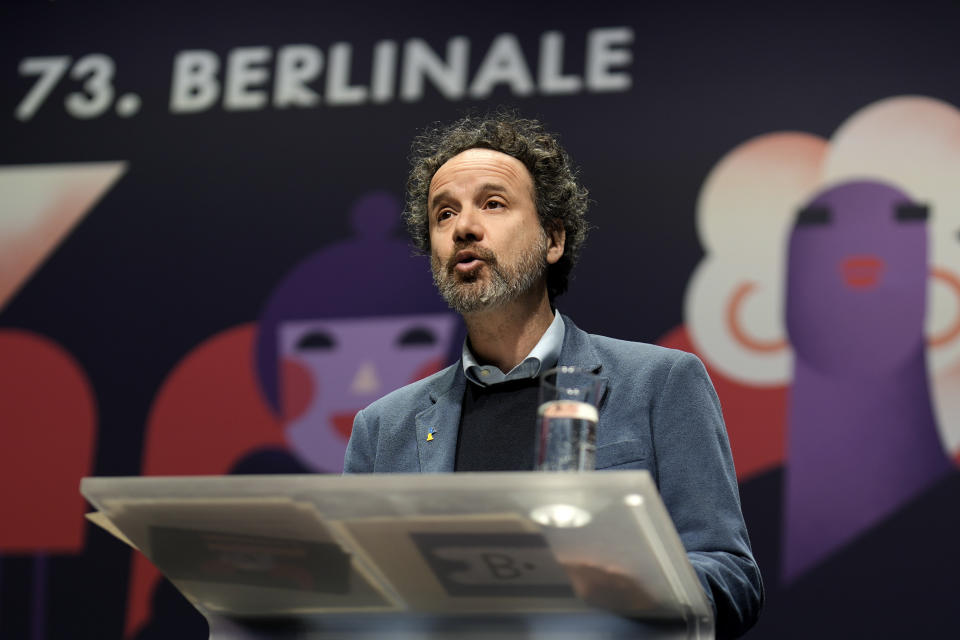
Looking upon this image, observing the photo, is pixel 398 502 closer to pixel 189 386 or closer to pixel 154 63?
pixel 189 386

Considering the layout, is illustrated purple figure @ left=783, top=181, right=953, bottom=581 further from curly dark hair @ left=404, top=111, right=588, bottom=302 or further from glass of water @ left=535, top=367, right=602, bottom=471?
glass of water @ left=535, top=367, right=602, bottom=471

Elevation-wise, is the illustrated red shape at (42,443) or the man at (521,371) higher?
the man at (521,371)

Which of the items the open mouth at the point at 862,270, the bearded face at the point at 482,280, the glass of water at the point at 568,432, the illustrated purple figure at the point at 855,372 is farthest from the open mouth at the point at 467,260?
the open mouth at the point at 862,270

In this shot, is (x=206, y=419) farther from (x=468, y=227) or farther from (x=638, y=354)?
(x=638, y=354)

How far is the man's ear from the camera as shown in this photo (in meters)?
2.54

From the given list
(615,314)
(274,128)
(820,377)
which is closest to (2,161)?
(274,128)

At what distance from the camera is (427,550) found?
134cm

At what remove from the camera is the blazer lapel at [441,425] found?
216 centimetres

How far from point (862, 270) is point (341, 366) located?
1554 millimetres

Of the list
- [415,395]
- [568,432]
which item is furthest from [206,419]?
[568,432]

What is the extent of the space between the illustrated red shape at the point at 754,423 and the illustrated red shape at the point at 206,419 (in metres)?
1.34

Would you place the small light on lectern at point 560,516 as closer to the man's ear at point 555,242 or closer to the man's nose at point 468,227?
the man's nose at point 468,227

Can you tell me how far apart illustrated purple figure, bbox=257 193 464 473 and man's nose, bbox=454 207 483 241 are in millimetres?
1290

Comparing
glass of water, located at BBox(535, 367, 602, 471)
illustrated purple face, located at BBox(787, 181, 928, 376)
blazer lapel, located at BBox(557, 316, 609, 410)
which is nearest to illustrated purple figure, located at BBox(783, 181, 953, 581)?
illustrated purple face, located at BBox(787, 181, 928, 376)
